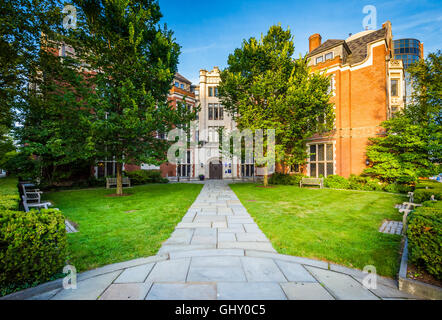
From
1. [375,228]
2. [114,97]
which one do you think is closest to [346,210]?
[375,228]

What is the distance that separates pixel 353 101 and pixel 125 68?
17982mm

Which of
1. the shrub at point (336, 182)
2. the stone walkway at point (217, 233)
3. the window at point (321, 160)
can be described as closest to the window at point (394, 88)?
the window at point (321, 160)

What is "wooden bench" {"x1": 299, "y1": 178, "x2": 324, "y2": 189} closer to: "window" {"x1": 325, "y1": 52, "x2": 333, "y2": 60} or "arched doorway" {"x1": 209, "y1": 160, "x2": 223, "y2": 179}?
"window" {"x1": 325, "y1": 52, "x2": 333, "y2": 60}

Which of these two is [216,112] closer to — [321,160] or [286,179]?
[286,179]

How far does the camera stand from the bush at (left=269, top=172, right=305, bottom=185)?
56.7 feet

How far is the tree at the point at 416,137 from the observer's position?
11.3 m

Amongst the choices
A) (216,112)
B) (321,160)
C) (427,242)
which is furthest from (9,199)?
(216,112)

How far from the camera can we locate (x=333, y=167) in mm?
16797

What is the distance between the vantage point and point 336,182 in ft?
50.2

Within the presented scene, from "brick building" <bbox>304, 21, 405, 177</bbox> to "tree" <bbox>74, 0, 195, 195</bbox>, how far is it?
42.2ft

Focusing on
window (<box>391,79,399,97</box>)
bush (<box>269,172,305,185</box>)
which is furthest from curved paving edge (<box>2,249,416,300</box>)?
window (<box>391,79,399,97</box>)

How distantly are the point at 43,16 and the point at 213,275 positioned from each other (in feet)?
45.4

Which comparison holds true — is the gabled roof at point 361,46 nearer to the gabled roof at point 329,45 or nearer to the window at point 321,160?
the gabled roof at point 329,45

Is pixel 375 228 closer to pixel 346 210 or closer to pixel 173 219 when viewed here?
pixel 346 210
